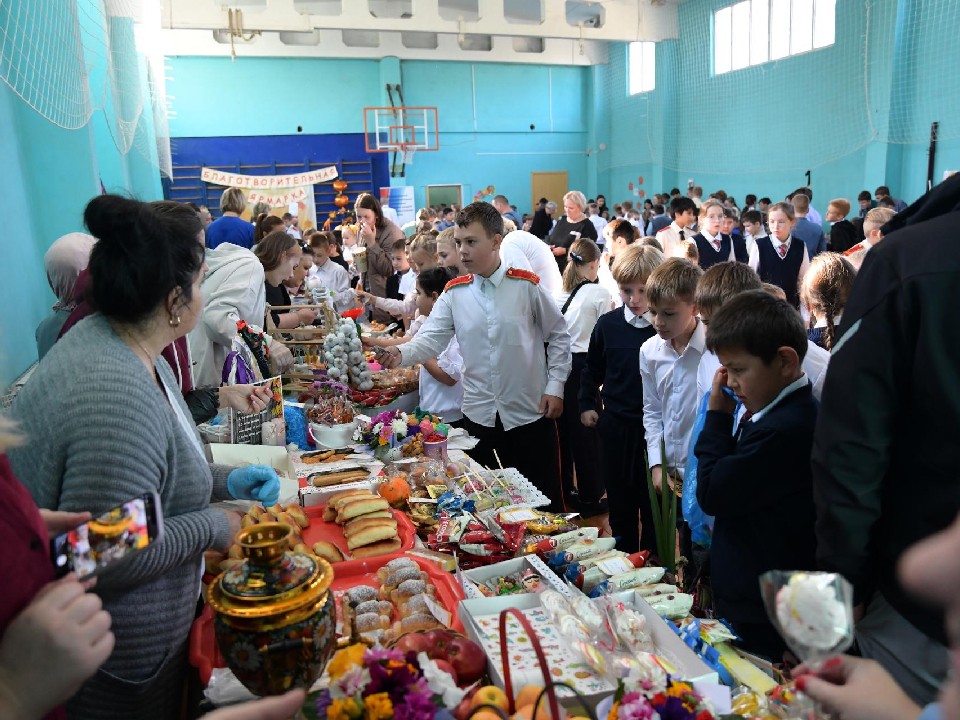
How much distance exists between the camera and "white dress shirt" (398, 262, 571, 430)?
136 inches

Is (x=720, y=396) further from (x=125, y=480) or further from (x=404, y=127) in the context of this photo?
(x=404, y=127)

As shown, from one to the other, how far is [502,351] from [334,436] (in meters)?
0.91

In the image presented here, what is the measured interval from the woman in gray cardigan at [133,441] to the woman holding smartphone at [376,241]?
209 inches

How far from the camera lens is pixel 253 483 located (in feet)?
6.55

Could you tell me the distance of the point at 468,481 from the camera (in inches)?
104

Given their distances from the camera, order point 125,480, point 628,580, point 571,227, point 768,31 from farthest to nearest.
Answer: point 768,31 → point 571,227 → point 628,580 → point 125,480

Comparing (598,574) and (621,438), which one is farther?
(621,438)

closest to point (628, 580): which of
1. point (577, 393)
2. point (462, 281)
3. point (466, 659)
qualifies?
point (466, 659)

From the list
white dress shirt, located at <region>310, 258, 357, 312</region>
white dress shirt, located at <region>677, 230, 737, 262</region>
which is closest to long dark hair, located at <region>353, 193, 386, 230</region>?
white dress shirt, located at <region>310, 258, 357, 312</region>

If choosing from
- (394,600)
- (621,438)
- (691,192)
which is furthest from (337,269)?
(691,192)

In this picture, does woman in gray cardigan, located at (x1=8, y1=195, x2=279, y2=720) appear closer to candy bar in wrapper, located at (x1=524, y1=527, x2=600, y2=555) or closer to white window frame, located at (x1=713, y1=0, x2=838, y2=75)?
candy bar in wrapper, located at (x1=524, y1=527, x2=600, y2=555)

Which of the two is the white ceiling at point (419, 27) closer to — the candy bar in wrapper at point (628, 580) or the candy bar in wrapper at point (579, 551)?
the candy bar in wrapper at point (579, 551)

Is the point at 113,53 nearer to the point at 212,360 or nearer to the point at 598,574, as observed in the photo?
the point at 212,360

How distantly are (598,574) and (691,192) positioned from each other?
10.7m
